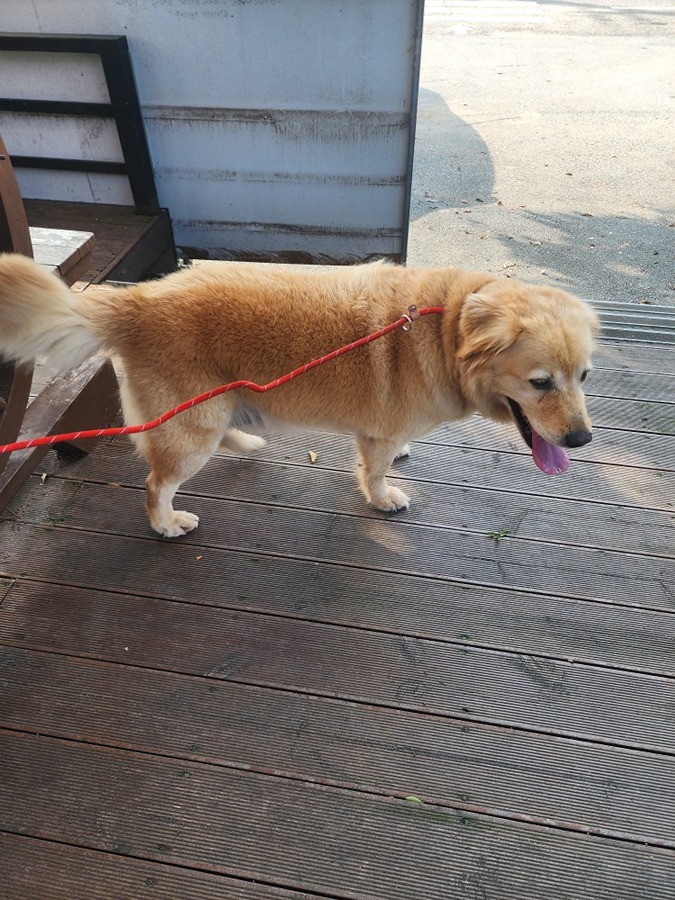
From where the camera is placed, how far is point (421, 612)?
2008 millimetres

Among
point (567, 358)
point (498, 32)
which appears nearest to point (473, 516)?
point (567, 358)

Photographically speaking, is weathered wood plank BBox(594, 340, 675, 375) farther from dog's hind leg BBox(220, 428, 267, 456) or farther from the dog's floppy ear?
dog's hind leg BBox(220, 428, 267, 456)

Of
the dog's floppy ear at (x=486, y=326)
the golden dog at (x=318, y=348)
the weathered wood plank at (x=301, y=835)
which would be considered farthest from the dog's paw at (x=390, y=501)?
the weathered wood plank at (x=301, y=835)

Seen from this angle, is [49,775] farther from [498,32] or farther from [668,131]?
[498,32]

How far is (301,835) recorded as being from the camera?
1495 mm

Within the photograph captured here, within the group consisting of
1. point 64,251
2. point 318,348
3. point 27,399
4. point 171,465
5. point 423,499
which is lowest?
point 423,499

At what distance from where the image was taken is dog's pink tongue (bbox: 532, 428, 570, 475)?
81.5 inches

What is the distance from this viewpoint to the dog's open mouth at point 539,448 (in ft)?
6.68

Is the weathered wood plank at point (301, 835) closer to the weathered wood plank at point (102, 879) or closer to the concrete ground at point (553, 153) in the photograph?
the weathered wood plank at point (102, 879)

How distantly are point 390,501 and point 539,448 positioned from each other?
0.61 m

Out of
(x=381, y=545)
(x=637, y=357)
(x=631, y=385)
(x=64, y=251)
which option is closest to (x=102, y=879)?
(x=381, y=545)

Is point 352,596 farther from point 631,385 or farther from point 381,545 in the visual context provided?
point 631,385

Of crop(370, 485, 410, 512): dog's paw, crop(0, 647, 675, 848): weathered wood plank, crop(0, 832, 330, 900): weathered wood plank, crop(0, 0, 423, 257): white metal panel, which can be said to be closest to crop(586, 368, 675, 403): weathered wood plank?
crop(370, 485, 410, 512): dog's paw

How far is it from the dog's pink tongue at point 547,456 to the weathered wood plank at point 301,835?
3.65 ft
